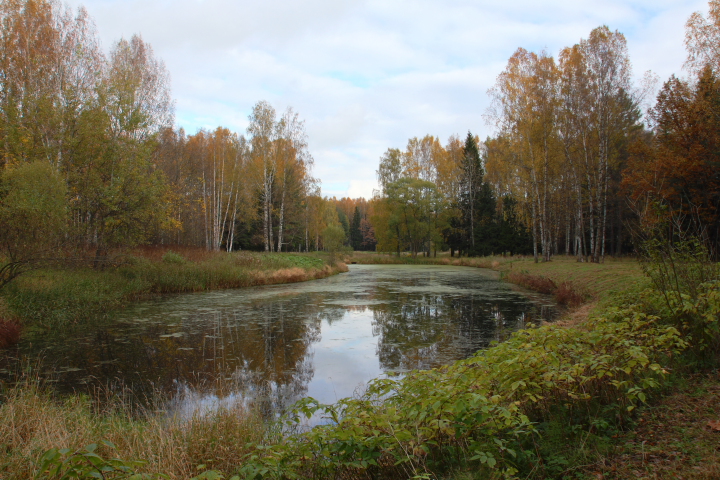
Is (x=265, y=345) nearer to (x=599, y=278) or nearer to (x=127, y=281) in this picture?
(x=127, y=281)

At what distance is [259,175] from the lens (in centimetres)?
3061

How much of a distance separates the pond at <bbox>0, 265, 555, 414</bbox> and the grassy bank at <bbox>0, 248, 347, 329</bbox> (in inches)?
31.3

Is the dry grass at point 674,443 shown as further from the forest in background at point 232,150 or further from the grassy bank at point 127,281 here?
the grassy bank at point 127,281

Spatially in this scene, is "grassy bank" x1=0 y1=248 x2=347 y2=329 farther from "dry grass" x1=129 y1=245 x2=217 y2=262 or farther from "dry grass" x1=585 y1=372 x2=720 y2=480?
"dry grass" x1=585 y1=372 x2=720 y2=480

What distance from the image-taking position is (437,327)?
10.3 m

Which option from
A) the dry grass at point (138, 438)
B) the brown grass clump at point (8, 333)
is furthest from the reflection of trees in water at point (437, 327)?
the brown grass clump at point (8, 333)

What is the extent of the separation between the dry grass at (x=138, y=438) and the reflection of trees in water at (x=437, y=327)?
3.59 meters

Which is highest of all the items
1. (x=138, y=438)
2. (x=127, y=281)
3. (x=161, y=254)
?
(x=161, y=254)

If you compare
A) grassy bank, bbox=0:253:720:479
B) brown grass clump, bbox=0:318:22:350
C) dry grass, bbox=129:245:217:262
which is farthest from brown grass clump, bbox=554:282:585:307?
dry grass, bbox=129:245:217:262

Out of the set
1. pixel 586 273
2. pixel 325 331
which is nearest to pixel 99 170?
pixel 325 331

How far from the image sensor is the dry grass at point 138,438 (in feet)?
10.5

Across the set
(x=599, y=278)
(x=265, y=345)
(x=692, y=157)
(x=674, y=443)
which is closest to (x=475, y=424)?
(x=674, y=443)

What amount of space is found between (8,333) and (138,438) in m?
6.94

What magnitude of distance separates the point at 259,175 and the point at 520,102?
60.6 feet
